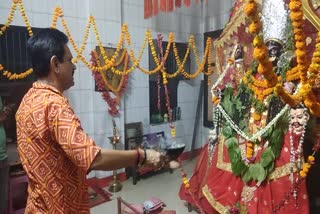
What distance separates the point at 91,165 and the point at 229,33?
237cm

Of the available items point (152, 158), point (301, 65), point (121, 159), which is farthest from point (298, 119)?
point (121, 159)

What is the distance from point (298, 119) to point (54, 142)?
1.64 m

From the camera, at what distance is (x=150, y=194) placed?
3424 mm

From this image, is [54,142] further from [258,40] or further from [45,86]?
[258,40]

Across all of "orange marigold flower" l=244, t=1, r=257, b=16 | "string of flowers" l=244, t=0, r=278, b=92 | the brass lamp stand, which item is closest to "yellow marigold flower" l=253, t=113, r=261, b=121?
"string of flowers" l=244, t=0, r=278, b=92

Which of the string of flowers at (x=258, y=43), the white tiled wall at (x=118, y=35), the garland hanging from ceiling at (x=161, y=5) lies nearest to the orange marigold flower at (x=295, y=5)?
the string of flowers at (x=258, y=43)

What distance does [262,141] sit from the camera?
2291 millimetres

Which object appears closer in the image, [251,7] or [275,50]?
[251,7]

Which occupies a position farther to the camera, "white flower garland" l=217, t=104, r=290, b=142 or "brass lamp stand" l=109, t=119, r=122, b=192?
"brass lamp stand" l=109, t=119, r=122, b=192

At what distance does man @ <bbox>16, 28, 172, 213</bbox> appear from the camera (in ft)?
3.34

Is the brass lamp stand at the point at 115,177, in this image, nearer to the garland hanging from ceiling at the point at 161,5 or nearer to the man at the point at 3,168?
the man at the point at 3,168

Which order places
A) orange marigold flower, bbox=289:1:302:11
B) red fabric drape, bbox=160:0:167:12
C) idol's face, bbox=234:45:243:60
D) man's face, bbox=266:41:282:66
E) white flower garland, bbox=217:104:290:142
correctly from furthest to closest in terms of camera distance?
red fabric drape, bbox=160:0:167:12 < idol's face, bbox=234:45:243:60 < man's face, bbox=266:41:282:66 < white flower garland, bbox=217:104:290:142 < orange marigold flower, bbox=289:1:302:11

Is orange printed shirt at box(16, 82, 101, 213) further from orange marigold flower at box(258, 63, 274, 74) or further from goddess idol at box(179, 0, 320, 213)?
goddess idol at box(179, 0, 320, 213)

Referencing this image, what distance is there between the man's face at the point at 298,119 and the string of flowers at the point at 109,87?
2.29 meters
